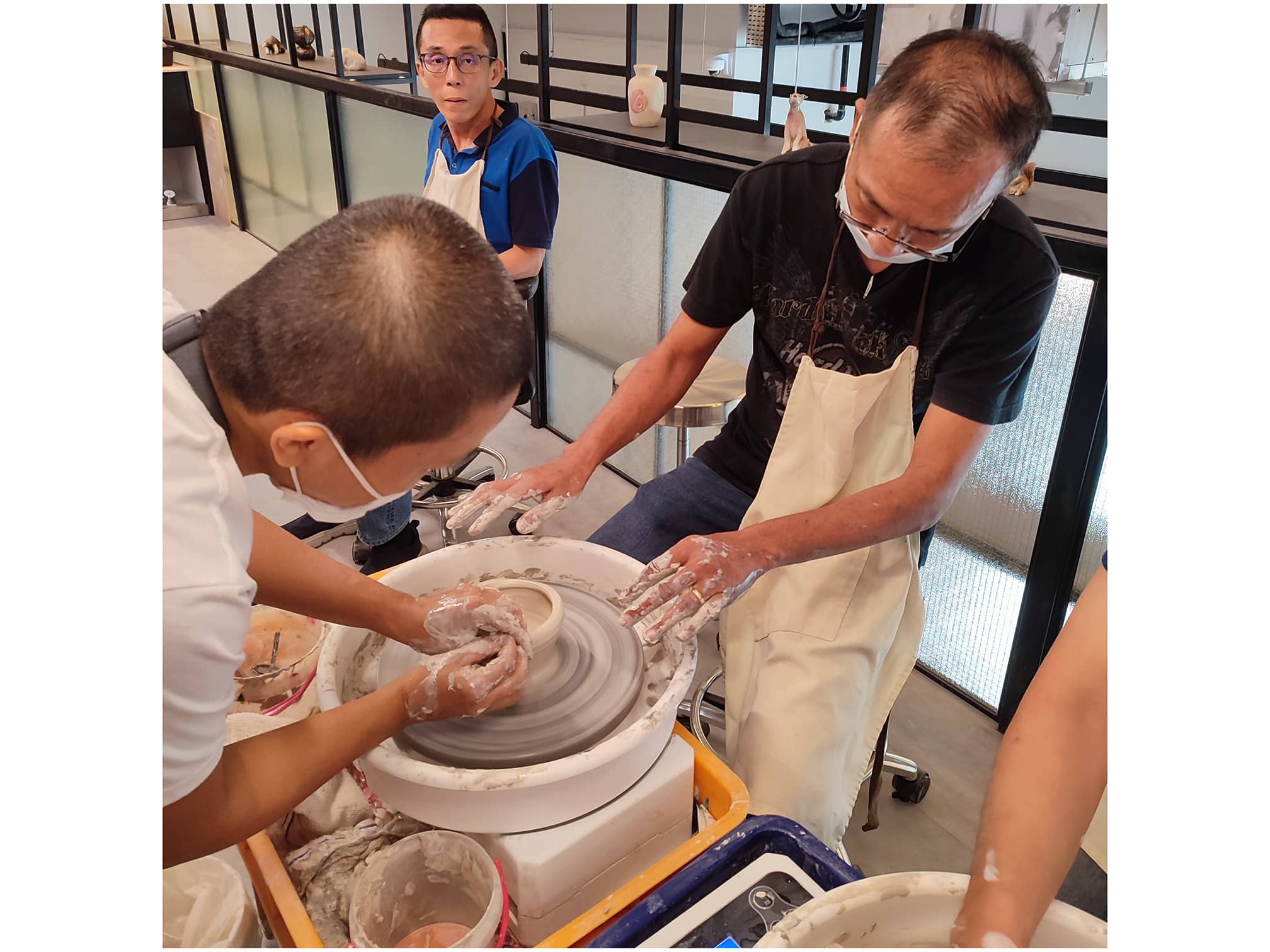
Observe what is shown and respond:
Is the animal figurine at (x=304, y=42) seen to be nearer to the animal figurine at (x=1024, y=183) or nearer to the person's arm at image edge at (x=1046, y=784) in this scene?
the animal figurine at (x=1024, y=183)

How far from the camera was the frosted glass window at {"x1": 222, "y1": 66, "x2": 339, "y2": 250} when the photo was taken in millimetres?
5066

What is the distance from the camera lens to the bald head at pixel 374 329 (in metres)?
0.80

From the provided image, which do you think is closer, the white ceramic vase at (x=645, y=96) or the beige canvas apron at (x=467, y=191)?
the beige canvas apron at (x=467, y=191)

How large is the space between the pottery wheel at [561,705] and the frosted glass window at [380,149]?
288 centimetres

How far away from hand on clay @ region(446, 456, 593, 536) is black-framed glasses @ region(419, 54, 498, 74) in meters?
1.36

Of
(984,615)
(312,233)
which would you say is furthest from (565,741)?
(984,615)

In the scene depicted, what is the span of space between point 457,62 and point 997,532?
1.91 meters

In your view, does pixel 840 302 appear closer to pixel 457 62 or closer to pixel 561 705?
pixel 561 705

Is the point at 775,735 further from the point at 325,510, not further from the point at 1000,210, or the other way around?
the point at 1000,210

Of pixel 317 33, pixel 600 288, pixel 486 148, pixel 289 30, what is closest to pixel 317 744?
pixel 486 148

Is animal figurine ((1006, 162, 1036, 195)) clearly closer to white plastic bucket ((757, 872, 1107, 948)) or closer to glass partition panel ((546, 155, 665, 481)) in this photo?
glass partition panel ((546, 155, 665, 481))

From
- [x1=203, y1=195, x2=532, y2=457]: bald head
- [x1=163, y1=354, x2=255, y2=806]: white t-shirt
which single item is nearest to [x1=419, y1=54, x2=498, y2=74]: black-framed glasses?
[x1=203, y1=195, x2=532, y2=457]: bald head

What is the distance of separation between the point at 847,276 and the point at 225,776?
124 centimetres

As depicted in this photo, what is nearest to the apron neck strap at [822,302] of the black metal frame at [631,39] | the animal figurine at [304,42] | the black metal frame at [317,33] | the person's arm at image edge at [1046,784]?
the person's arm at image edge at [1046,784]
